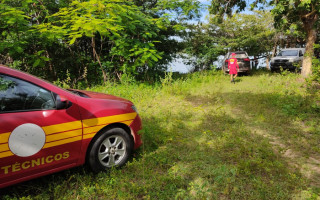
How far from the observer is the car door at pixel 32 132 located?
217cm

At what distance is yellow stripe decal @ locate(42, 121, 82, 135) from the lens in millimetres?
2398

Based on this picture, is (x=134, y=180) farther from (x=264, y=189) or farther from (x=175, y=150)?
(x=264, y=189)

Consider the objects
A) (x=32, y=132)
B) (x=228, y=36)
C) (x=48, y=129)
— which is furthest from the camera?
(x=228, y=36)

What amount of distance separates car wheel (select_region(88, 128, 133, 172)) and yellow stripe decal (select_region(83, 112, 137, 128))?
160mm

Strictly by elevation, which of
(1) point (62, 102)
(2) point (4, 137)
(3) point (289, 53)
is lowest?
(2) point (4, 137)

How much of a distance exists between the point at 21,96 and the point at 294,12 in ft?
40.4

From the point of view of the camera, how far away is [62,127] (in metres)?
2.50

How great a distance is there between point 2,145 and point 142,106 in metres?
4.48

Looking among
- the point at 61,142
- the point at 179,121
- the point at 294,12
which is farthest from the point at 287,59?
the point at 61,142

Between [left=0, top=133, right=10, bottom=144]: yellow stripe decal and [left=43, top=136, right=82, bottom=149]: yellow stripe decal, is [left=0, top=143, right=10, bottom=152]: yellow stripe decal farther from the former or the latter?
[left=43, top=136, right=82, bottom=149]: yellow stripe decal

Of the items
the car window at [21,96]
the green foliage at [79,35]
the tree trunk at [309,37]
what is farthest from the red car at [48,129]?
the tree trunk at [309,37]

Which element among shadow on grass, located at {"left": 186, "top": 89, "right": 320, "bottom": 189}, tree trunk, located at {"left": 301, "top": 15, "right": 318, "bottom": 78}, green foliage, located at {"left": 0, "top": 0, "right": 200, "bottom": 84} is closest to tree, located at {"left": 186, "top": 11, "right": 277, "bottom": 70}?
green foliage, located at {"left": 0, "top": 0, "right": 200, "bottom": 84}

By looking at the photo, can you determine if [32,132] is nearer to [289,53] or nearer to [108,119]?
[108,119]

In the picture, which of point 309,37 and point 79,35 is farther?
point 309,37
